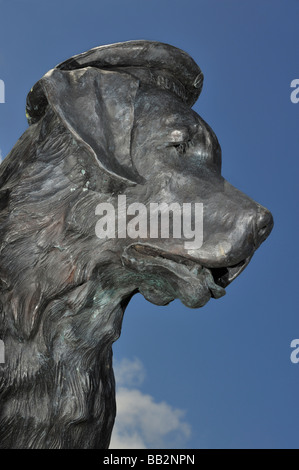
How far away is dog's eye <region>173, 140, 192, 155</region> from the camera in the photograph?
196cm

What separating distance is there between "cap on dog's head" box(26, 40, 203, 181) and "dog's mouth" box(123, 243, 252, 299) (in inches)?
6.5

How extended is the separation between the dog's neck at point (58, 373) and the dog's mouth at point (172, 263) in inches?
4.2

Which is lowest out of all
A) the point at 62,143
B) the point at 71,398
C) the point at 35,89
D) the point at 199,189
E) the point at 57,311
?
the point at 71,398

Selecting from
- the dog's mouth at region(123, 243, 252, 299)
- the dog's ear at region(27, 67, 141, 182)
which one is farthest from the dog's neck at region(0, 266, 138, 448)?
the dog's ear at region(27, 67, 141, 182)

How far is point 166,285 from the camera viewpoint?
77.7 inches

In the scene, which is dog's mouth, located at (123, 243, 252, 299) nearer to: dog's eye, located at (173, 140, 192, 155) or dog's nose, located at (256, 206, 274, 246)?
dog's nose, located at (256, 206, 274, 246)

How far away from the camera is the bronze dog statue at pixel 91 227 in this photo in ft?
6.24

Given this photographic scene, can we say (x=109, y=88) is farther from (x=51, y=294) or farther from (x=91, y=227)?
(x=51, y=294)

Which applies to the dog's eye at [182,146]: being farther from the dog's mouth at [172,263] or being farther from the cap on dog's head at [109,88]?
the dog's mouth at [172,263]

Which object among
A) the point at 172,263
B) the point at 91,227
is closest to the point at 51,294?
the point at 91,227

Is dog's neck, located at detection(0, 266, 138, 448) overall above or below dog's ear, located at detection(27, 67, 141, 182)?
below
